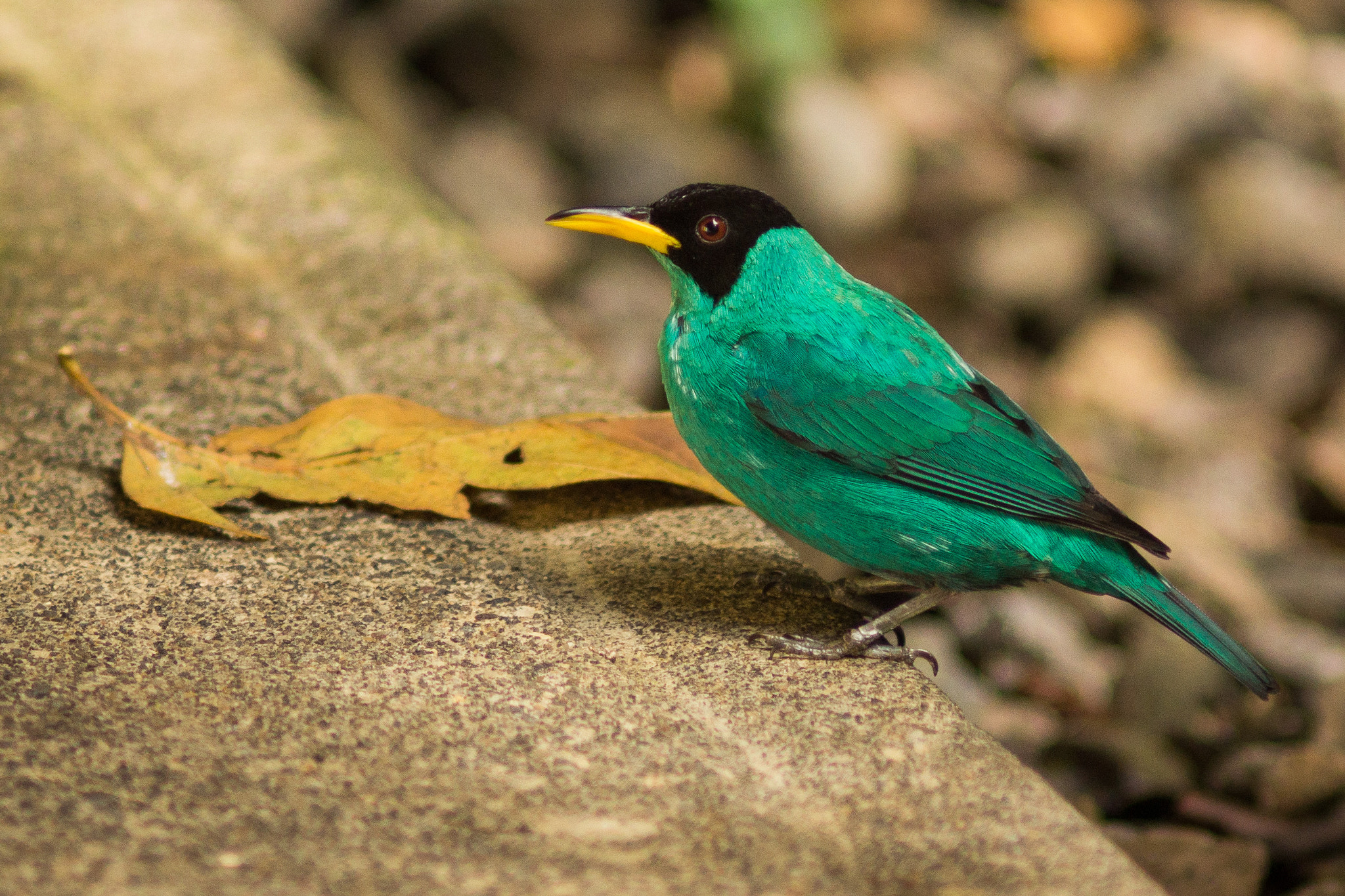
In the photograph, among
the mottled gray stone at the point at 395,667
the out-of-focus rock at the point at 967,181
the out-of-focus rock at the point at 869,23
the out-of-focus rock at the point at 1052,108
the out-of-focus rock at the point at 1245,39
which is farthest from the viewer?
the out-of-focus rock at the point at 869,23

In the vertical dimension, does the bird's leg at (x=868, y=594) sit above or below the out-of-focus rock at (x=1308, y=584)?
above

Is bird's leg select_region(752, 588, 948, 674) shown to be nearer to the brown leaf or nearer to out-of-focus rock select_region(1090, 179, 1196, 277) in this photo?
the brown leaf

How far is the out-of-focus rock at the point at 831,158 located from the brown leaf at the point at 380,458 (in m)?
3.77

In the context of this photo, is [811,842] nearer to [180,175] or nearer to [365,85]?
[180,175]

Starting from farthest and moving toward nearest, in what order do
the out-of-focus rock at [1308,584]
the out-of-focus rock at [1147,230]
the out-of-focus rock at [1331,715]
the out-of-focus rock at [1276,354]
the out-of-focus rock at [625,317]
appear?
1. the out-of-focus rock at [1147,230]
2. the out-of-focus rock at [1276,354]
3. the out-of-focus rock at [625,317]
4. the out-of-focus rock at [1308,584]
5. the out-of-focus rock at [1331,715]

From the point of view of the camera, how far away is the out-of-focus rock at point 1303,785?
119 inches

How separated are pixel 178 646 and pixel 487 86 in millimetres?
4803

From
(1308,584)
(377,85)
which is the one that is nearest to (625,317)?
(377,85)

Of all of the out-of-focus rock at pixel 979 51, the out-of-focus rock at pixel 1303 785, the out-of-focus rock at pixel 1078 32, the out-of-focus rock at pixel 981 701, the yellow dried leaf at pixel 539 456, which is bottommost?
the out-of-focus rock at pixel 981 701

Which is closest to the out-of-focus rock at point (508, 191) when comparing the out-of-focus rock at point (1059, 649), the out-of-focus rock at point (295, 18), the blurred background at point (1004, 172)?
the blurred background at point (1004, 172)

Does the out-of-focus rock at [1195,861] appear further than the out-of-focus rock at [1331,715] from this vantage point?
No

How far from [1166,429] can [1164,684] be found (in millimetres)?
2391

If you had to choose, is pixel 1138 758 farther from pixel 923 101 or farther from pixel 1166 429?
pixel 923 101

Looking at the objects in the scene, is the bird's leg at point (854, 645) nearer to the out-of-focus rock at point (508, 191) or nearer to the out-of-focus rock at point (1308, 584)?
the out-of-focus rock at point (1308, 584)
